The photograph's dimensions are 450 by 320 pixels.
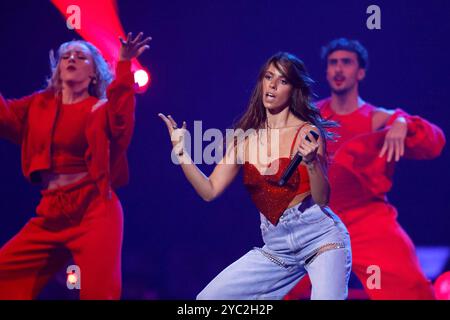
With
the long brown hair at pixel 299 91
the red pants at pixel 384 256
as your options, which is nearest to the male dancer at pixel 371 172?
the red pants at pixel 384 256

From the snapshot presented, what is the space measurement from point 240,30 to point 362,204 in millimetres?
1619

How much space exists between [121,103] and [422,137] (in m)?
1.99

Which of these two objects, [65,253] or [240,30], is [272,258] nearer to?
[65,253]

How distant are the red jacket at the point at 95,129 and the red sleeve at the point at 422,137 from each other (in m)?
1.84

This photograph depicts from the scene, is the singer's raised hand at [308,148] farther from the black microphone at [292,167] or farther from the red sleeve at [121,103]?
the red sleeve at [121,103]

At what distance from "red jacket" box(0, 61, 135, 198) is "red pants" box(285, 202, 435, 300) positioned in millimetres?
1508

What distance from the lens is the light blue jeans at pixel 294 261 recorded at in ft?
10.5

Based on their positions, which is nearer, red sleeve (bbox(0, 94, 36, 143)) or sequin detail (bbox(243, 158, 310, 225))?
sequin detail (bbox(243, 158, 310, 225))

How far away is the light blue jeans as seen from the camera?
3199 mm

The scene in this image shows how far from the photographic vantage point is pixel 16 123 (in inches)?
181

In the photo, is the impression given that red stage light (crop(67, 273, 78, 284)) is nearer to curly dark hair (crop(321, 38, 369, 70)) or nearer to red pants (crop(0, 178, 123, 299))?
red pants (crop(0, 178, 123, 299))

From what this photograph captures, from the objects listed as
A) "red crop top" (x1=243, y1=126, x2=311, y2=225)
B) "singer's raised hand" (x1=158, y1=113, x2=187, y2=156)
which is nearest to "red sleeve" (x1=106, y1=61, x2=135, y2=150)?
"singer's raised hand" (x1=158, y1=113, x2=187, y2=156)

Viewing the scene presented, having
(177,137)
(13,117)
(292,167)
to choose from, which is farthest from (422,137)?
(13,117)

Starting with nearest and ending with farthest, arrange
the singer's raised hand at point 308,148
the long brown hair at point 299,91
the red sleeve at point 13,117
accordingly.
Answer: the singer's raised hand at point 308,148, the long brown hair at point 299,91, the red sleeve at point 13,117
